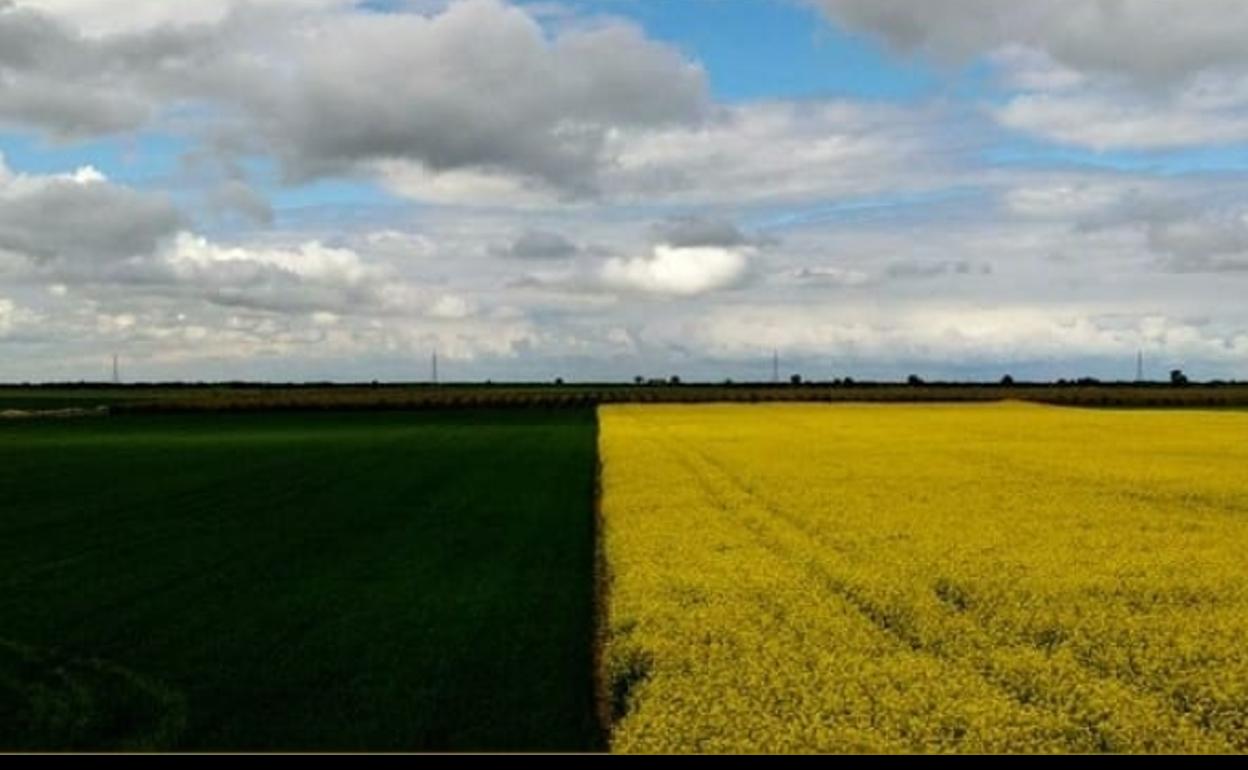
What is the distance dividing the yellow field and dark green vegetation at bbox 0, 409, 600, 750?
3.58 feet

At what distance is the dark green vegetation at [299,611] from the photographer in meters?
12.1

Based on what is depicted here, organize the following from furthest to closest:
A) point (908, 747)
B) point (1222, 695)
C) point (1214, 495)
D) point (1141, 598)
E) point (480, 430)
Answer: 1. point (480, 430)
2. point (1214, 495)
3. point (1141, 598)
4. point (1222, 695)
5. point (908, 747)

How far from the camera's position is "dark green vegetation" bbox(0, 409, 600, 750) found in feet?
39.8

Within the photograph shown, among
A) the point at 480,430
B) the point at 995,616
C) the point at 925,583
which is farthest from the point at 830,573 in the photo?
the point at 480,430

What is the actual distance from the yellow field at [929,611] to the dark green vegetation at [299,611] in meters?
1.09

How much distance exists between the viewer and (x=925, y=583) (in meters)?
16.3

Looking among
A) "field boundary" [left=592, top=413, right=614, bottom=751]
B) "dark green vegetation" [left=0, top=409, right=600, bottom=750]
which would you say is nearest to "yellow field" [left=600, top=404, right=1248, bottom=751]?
"field boundary" [left=592, top=413, right=614, bottom=751]

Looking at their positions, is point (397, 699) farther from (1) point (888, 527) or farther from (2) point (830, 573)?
(1) point (888, 527)

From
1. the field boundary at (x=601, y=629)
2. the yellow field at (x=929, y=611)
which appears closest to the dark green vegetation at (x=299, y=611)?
the field boundary at (x=601, y=629)

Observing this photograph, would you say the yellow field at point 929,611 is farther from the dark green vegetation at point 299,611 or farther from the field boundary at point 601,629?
the dark green vegetation at point 299,611

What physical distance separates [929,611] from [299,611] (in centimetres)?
835

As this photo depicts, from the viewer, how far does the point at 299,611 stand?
1772 centimetres

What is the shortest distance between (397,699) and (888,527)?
11.5m

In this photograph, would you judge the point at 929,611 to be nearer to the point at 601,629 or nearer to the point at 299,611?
the point at 601,629
